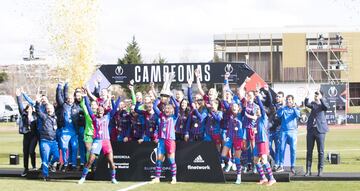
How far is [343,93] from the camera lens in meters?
44.6

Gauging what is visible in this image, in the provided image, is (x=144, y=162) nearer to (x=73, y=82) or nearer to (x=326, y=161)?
(x=326, y=161)

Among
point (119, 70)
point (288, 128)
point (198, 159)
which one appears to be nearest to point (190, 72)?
A: point (119, 70)

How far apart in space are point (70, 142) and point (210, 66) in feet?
12.8

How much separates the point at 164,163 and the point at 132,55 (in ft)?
166

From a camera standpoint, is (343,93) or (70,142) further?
(343,93)

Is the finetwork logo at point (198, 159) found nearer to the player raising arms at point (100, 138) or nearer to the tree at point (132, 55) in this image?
the player raising arms at point (100, 138)

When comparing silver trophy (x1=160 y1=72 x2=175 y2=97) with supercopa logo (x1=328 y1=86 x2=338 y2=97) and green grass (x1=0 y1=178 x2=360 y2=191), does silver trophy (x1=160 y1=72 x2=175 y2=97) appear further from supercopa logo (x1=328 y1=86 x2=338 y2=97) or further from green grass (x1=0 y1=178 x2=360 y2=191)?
supercopa logo (x1=328 y1=86 x2=338 y2=97)

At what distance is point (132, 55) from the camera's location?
64875mm

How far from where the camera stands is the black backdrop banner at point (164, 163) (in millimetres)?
14398

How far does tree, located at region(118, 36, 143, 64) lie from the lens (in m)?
64.7

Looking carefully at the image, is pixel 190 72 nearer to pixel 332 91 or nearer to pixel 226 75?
pixel 226 75

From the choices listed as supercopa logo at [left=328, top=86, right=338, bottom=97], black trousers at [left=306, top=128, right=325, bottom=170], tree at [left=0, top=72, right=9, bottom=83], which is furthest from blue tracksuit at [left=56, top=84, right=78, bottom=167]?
tree at [left=0, top=72, right=9, bottom=83]

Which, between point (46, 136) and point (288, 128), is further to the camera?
point (288, 128)

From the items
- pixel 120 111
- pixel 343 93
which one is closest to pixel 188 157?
pixel 120 111
